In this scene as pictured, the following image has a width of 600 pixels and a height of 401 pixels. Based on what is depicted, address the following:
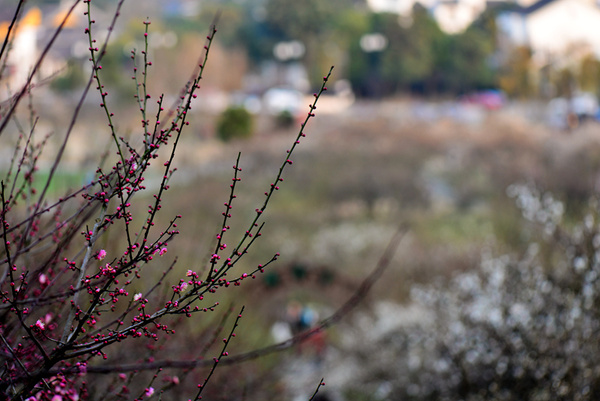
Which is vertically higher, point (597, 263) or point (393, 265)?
point (597, 263)

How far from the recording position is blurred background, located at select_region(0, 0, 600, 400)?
268 inches

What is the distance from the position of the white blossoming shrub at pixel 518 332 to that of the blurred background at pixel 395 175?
0.02 metres

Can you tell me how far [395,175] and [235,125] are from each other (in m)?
8.78

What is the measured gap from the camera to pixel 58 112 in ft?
101

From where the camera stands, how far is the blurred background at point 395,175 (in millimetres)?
6801

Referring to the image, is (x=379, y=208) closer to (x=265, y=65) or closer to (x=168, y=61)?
(x=168, y=61)

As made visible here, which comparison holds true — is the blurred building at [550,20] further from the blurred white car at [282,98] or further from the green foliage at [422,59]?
the blurred white car at [282,98]

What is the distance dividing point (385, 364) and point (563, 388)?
3.85m

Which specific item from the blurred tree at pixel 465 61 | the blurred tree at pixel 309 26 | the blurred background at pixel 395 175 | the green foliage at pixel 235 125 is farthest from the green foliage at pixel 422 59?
the green foliage at pixel 235 125

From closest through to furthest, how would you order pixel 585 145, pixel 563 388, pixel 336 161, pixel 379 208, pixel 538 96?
pixel 563 388, pixel 379 208, pixel 585 145, pixel 336 161, pixel 538 96

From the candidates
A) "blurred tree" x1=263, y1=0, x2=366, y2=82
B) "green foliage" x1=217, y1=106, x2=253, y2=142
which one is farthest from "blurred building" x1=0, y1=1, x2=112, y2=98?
"blurred tree" x1=263, y1=0, x2=366, y2=82

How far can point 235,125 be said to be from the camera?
2819cm

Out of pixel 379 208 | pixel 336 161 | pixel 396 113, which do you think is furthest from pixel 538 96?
pixel 379 208

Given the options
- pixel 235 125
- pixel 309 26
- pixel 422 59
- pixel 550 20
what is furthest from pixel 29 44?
pixel 550 20
